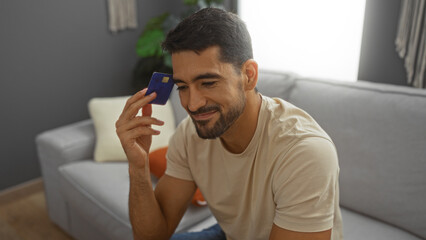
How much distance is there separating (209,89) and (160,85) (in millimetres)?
169

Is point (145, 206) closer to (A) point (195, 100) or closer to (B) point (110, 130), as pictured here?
(A) point (195, 100)

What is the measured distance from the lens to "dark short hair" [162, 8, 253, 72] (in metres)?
0.94

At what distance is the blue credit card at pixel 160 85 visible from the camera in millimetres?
1030

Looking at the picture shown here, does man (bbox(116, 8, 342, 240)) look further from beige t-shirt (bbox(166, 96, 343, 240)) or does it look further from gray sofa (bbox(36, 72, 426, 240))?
gray sofa (bbox(36, 72, 426, 240))

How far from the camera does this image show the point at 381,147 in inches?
54.3

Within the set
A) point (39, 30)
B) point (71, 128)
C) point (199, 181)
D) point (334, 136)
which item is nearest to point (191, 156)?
point (199, 181)

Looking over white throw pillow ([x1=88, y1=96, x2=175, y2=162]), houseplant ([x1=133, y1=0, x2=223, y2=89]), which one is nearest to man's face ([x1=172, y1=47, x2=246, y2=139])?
white throw pillow ([x1=88, y1=96, x2=175, y2=162])

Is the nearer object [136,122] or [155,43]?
[136,122]

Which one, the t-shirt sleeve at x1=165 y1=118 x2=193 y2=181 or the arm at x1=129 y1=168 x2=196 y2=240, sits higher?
the t-shirt sleeve at x1=165 y1=118 x2=193 y2=181

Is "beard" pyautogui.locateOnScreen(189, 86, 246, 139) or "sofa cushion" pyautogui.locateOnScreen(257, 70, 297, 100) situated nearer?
"beard" pyautogui.locateOnScreen(189, 86, 246, 139)

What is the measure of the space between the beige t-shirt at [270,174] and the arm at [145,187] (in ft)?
0.21

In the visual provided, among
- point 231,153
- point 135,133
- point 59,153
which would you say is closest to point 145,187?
point 135,133

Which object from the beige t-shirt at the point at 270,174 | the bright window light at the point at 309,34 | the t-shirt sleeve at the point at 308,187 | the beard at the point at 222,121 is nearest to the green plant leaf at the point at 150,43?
the bright window light at the point at 309,34

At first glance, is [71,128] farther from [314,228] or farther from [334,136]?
[314,228]
